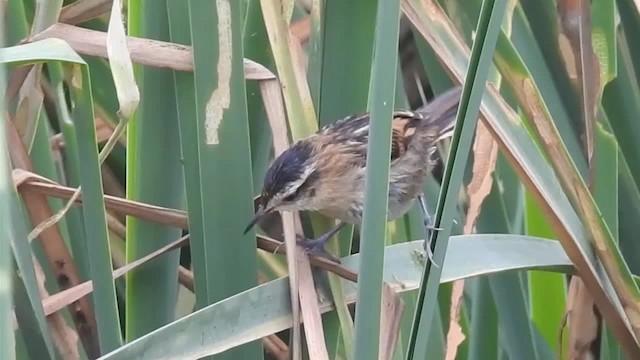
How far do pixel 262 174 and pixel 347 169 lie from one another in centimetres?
22

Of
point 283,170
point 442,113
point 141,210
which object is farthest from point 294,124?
point 442,113

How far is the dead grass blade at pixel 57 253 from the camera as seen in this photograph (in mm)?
1074

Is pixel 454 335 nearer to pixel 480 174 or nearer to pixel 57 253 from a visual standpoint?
pixel 480 174

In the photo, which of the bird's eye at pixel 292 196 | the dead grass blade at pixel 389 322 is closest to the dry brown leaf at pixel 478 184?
the dead grass blade at pixel 389 322

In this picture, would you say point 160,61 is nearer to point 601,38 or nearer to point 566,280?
point 601,38

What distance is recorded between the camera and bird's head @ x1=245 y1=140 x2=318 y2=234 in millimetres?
1092

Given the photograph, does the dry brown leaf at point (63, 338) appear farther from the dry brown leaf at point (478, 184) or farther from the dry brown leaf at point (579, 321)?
the dry brown leaf at point (579, 321)

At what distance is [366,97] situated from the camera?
40.2 inches

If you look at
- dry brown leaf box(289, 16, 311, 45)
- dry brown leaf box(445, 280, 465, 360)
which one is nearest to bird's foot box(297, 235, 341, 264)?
dry brown leaf box(445, 280, 465, 360)

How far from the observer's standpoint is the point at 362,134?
1326mm

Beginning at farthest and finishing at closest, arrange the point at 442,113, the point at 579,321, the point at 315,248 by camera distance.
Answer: the point at 442,113, the point at 579,321, the point at 315,248

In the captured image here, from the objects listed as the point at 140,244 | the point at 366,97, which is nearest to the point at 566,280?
the point at 366,97

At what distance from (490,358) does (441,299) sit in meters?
0.17

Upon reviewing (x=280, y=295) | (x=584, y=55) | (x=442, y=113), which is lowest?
(x=280, y=295)
